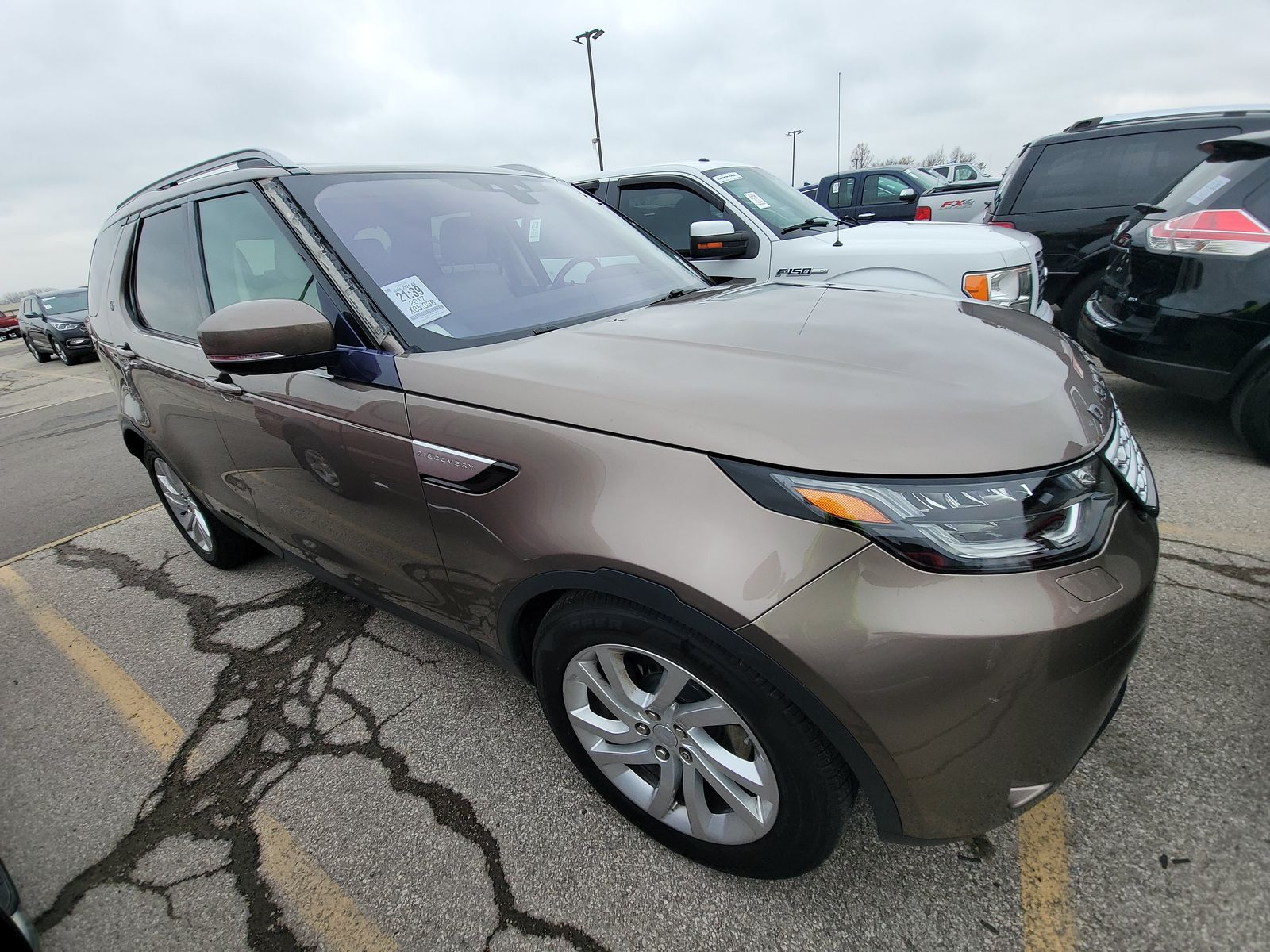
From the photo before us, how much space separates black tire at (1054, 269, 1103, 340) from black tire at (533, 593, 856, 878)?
17.7ft

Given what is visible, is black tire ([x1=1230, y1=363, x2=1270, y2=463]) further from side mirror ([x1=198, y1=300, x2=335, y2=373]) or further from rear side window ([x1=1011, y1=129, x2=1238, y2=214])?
side mirror ([x1=198, y1=300, x2=335, y2=373])

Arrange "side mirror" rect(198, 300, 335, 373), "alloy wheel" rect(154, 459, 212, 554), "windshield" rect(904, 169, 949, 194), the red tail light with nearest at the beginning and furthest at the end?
"side mirror" rect(198, 300, 335, 373) < the red tail light < "alloy wheel" rect(154, 459, 212, 554) < "windshield" rect(904, 169, 949, 194)

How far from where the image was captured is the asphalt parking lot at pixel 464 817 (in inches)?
58.9

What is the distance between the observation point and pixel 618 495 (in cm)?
135

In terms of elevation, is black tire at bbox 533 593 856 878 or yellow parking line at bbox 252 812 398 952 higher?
black tire at bbox 533 593 856 878

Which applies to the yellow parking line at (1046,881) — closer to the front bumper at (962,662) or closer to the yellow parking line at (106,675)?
the front bumper at (962,662)

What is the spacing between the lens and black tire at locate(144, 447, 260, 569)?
10.3 feet

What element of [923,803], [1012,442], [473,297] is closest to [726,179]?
[473,297]

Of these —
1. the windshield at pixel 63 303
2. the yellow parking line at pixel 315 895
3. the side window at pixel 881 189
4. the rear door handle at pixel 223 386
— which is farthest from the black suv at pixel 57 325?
the yellow parking line at pixel 315 895

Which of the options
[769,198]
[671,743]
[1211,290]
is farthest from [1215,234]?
[671,743]

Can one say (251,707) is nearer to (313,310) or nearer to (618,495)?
(313,310)

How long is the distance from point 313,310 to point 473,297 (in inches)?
17.3

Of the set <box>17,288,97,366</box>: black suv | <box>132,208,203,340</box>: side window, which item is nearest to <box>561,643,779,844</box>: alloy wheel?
<box>132,208,203,340</box>: side window

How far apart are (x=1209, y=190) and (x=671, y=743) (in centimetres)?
405
